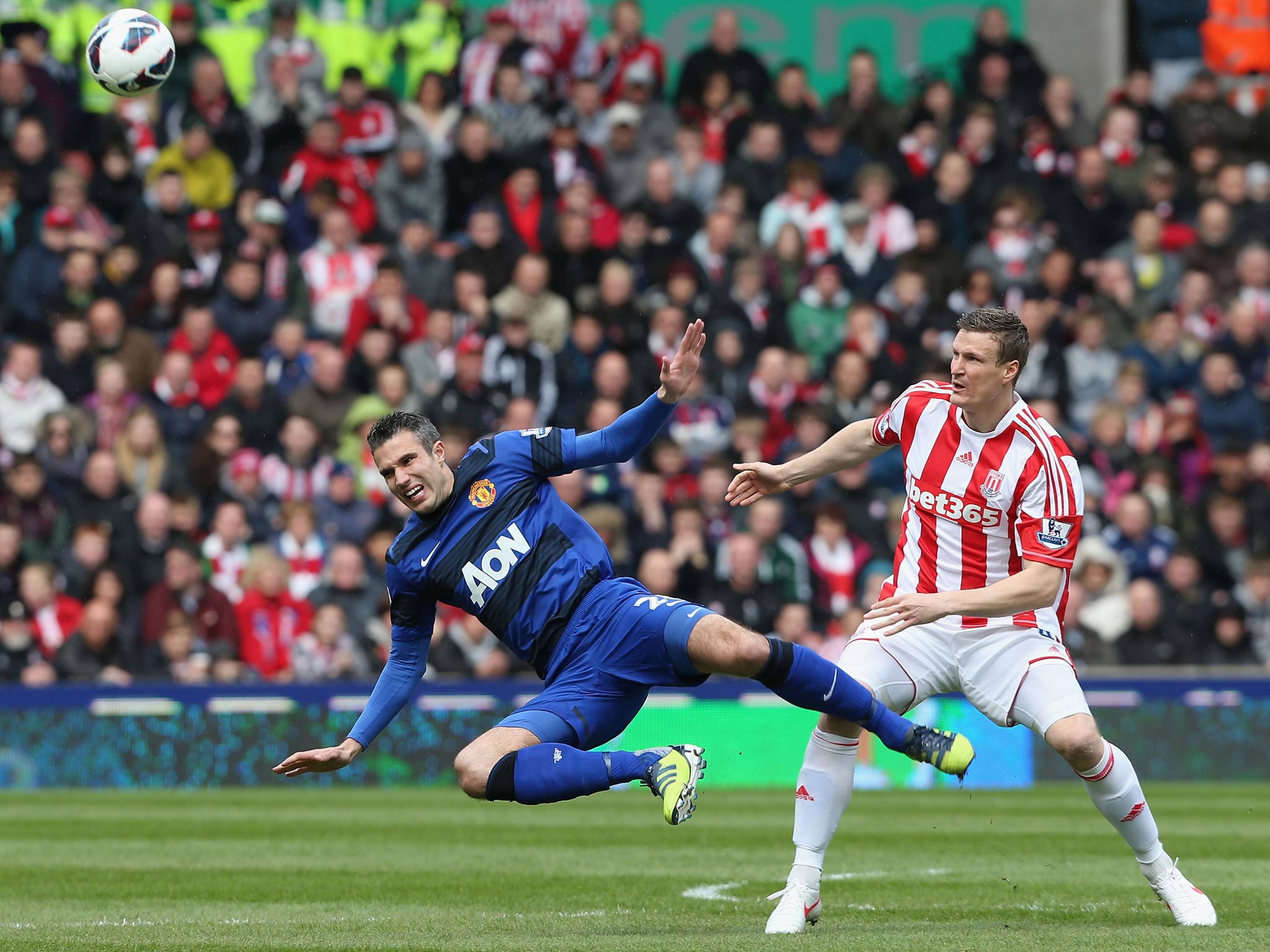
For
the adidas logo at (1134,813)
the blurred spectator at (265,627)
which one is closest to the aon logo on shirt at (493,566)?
the adidas logo at (1134,813)

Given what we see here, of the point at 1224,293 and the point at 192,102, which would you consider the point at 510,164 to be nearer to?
the point at 192,102

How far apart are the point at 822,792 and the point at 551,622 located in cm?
128

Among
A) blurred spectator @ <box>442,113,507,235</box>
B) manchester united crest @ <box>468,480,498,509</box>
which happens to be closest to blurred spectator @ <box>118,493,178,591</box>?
blurred spectator @ <box>442,113,507,235</box>

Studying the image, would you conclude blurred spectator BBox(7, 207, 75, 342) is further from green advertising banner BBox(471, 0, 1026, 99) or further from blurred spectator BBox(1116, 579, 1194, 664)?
blurred spectator BBox(1116, 579, 1194, 664)

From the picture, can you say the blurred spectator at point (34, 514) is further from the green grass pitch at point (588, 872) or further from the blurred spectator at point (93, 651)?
the green grass pitch at point (588, 872)

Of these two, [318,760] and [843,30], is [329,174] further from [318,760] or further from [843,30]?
[318,760]

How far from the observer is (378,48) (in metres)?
20.8

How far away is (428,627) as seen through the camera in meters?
8.33

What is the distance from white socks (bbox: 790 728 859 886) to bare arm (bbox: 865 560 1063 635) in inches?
20.6

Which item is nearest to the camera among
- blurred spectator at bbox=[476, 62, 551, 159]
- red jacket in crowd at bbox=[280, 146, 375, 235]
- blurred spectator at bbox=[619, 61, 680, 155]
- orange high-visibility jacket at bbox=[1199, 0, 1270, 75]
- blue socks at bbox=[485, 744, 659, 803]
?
blue socks at bbox=[485, 744, 659, 803]

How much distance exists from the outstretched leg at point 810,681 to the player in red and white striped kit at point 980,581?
0.88ft

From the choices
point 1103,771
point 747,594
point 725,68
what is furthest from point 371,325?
point 1103,771

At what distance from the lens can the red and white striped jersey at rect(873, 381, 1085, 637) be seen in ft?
25.3

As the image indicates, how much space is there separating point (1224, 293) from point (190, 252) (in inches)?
380
